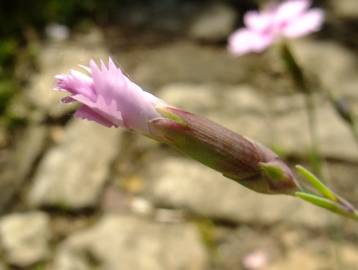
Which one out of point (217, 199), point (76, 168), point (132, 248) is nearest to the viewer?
point (132, 248)

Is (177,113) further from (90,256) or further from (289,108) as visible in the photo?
(289,108)

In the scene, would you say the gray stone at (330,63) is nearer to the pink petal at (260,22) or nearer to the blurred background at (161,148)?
the blurred background at (161,148)

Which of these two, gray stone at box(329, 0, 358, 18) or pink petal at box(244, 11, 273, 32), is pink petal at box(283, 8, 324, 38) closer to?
pink petal at box(244, 11, 273, 32)

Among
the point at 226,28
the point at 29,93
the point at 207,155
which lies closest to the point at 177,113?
the point at 207,155

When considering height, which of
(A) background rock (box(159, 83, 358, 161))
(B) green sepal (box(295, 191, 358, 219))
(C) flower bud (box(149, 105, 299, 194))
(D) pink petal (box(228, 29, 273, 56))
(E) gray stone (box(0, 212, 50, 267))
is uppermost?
(A) background rock (box(159, 83, 358, 161))

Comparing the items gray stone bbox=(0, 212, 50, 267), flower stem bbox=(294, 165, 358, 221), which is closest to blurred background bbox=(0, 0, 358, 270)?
gray stone bbox=(0, 212, 50, 267)

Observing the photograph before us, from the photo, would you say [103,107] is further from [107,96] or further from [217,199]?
[217,199]

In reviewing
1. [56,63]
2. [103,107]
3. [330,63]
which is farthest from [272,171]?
[56,63]
